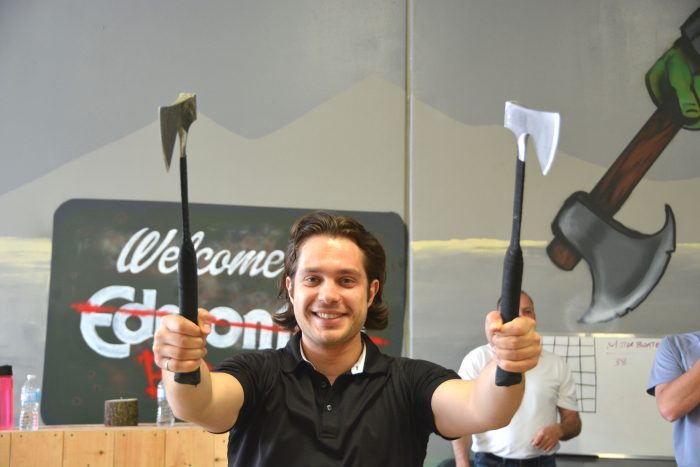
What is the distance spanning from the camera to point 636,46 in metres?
4.29

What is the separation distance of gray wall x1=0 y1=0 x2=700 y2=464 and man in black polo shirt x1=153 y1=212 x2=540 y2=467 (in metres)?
2.33

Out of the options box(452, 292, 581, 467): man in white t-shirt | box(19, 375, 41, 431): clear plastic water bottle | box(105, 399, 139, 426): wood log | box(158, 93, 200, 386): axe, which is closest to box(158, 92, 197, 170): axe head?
box(158, 93, 200, 386): axe

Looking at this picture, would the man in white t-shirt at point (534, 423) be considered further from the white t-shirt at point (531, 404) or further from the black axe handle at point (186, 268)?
the black axe handle at point (186, 268)

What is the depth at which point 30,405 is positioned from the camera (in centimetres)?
359

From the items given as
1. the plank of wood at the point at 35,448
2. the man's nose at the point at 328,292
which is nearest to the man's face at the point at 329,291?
the man's nose at the point at 328,292

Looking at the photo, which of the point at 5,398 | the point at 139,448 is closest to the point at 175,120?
the point at 139,448

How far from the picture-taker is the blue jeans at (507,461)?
3398 millimetres

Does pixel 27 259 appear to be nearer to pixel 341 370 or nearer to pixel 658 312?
pixel 341 370

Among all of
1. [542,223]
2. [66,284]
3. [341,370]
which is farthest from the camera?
[542,223]

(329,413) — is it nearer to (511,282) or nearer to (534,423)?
(511,282)

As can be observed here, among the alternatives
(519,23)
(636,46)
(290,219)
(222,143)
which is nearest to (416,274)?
(290,219)

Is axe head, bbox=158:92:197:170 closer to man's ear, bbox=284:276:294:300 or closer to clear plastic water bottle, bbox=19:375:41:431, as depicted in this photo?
man's ear, bbox=284:276:294:300

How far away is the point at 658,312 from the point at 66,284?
2.94m

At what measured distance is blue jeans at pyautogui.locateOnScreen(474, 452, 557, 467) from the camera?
3.40m
